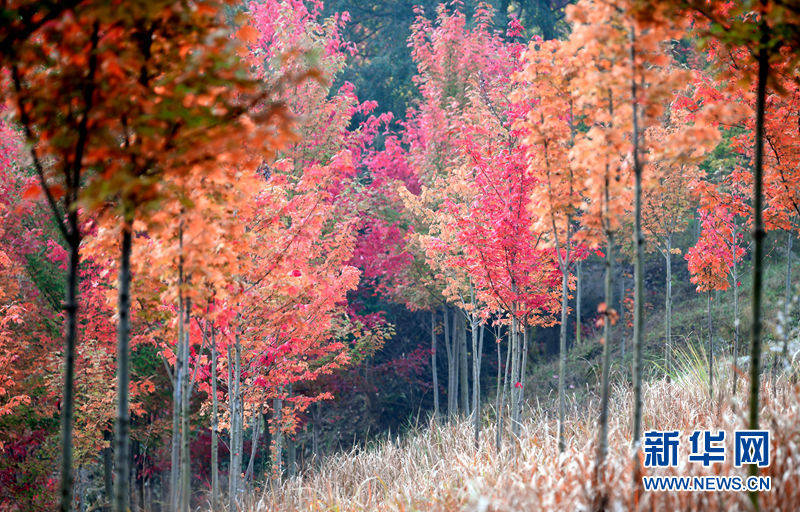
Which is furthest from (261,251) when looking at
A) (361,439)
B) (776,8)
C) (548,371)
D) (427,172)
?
(548,371)

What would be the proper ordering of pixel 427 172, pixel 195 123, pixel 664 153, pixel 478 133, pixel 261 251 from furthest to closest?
pixel 427 172 → pixel 478 133 → pixel 261 251 → pixel 664 153 → pixel 195 123

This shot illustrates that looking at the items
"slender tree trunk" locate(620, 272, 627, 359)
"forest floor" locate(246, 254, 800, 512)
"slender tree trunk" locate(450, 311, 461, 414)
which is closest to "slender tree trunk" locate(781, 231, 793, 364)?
"forest floor" locate(246, 254, 800, 512)

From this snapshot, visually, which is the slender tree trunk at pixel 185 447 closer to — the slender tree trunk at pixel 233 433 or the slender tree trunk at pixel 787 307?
the slender tree trunk at pixel 233 433

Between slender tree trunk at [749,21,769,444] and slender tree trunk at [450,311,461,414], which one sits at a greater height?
slender tree trunk at [749,21,769,444]

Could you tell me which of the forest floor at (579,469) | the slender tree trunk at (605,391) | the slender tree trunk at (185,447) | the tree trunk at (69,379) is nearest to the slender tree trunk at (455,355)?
the forest floor at (579,469)

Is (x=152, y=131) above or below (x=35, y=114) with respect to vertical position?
below

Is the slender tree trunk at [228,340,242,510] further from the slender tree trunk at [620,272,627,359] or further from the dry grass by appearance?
the slender tree trunk at [620,272,627,359]

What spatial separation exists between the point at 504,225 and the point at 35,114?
16.8ft

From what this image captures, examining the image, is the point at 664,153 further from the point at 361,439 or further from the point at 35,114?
the point at 361,439

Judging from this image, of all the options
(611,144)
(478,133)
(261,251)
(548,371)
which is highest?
(478,133)

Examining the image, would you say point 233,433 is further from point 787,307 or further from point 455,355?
point 455,355

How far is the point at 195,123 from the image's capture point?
242 cm

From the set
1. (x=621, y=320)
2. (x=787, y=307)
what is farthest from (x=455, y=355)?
(x=787, y=307)

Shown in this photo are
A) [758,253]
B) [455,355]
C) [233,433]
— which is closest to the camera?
[758,253]
